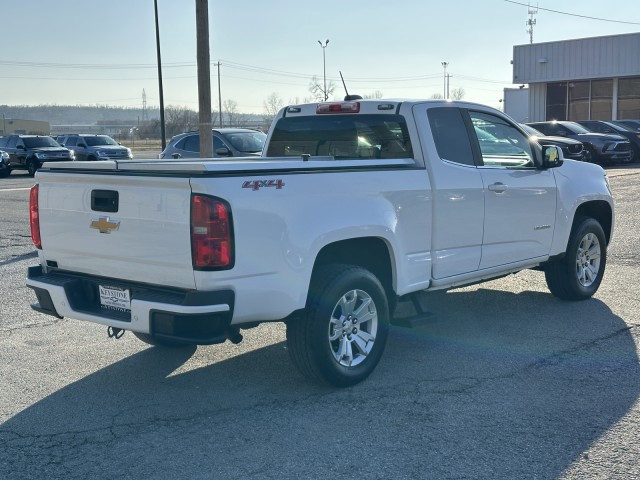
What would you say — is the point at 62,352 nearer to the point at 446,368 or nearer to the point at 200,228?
the point at 200,228

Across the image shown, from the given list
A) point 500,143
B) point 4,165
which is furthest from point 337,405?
point 4,165

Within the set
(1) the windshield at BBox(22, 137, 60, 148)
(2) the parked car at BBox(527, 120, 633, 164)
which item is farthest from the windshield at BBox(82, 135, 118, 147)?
(2) the parked car at BBox(527, 120, 633, 164)

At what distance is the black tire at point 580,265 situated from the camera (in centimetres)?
783

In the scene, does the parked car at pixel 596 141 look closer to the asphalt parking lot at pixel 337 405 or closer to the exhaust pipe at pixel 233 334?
the asphalt parking lot at pixel 337 405

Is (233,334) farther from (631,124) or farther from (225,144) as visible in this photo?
(631,124)

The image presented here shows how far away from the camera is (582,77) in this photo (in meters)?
40.1

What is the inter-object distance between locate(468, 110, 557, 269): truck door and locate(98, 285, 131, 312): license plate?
3036 mm

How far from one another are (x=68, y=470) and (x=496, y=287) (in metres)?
5.75

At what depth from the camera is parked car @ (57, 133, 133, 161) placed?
34.0 metres

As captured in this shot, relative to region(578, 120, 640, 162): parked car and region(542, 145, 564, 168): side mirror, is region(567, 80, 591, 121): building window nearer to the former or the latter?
region(578, 120, 640, 162): parked car

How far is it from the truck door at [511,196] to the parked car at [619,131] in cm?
2335

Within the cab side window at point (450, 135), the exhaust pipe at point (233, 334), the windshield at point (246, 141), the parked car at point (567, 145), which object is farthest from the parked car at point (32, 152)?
the exhaust pipe at point (233, 334)

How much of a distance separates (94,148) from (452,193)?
3048 centimetres

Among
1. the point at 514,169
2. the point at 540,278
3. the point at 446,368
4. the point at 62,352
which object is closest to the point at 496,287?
the point at 540,278
